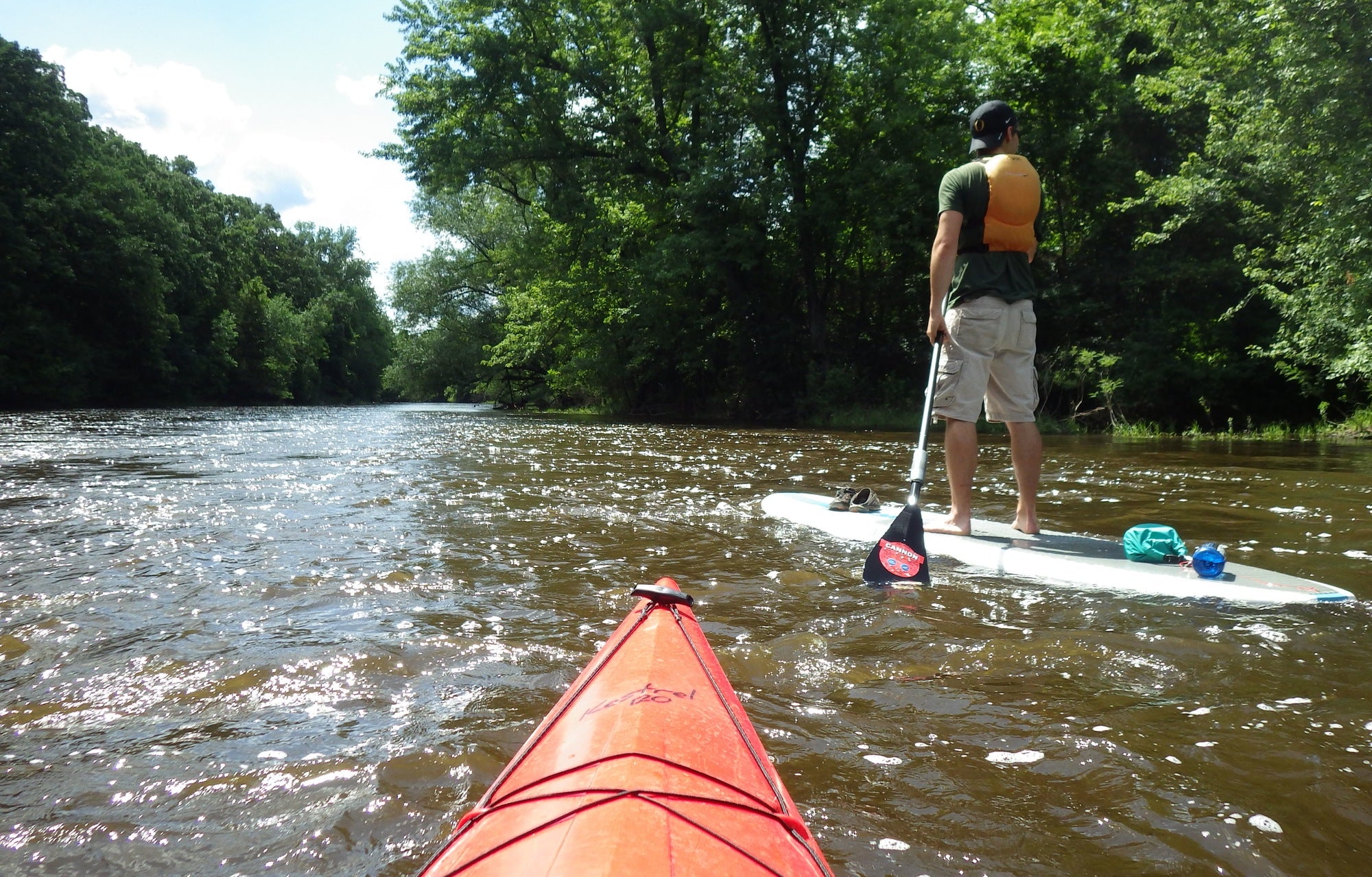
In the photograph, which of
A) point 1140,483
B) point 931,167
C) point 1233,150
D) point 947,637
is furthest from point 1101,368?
point 947,637

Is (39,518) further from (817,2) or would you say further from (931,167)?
(817,2)

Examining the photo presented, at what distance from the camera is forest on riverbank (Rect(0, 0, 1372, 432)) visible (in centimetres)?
1382

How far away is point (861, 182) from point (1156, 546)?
59.1 ft

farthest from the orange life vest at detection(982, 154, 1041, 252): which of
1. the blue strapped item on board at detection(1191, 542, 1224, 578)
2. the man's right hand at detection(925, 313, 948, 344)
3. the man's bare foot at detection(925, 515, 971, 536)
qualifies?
the blue strapped item on board at detection(1191, 542, 1224, 578)

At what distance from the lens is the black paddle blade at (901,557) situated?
400 cm

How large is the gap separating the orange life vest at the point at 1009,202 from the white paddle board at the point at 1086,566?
158 cm

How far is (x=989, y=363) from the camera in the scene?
4.71 meters

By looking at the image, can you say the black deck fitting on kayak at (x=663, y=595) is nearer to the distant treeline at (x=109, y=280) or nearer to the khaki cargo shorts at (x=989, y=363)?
the khaki cargo shorts at (x=989, y=363)

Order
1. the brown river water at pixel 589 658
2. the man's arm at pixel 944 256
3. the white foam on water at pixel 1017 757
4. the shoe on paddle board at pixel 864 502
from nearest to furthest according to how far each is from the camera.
→ 1. the brown river water at pixel 589 658
2. the white foam on water at pixel 1017 757
3. the man's arm at pixel 944 256
4. the shoe on paddle board at pixel 864 502

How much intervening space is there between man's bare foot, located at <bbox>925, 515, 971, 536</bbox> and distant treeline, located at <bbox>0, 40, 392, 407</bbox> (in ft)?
113

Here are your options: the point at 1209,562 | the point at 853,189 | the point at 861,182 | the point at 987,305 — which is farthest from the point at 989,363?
the point at 861,182

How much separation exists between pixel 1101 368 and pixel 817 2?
36.3ft

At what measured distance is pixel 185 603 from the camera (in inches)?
145

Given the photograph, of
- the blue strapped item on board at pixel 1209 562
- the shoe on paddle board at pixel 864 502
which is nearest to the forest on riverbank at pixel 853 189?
the shoe on paddle board at pixel 864 502
